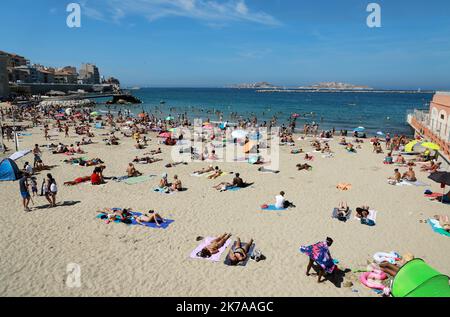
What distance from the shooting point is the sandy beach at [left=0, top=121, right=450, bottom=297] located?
6.30 metres

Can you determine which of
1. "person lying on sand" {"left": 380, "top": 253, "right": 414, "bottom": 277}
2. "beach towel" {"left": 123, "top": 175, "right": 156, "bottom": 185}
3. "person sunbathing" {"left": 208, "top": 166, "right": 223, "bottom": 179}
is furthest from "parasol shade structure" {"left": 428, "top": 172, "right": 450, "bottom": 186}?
"beach towel" {"left": 123, "top": 175, "right": 156, "bottom": 185}

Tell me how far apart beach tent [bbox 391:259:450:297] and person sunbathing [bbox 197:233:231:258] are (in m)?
3.66

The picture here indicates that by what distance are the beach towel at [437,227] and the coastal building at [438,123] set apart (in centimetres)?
Result: 902

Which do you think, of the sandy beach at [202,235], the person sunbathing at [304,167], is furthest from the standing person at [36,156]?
the person sunbathing at [304,167]

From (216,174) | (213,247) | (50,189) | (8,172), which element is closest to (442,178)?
(213,247)

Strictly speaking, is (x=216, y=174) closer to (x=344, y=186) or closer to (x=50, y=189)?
(x=344, y=186)

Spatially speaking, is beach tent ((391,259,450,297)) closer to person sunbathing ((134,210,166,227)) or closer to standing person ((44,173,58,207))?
person sunbathing ((134,210,166,227))

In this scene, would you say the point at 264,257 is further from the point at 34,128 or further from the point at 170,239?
the point at 34,128

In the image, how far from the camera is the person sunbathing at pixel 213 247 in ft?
23.8

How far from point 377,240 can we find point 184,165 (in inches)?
398

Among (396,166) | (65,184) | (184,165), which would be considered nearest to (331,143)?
(396,166)

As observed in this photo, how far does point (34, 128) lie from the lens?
28719 millimetres

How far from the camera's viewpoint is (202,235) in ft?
27.6

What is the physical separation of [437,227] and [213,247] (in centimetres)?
621
